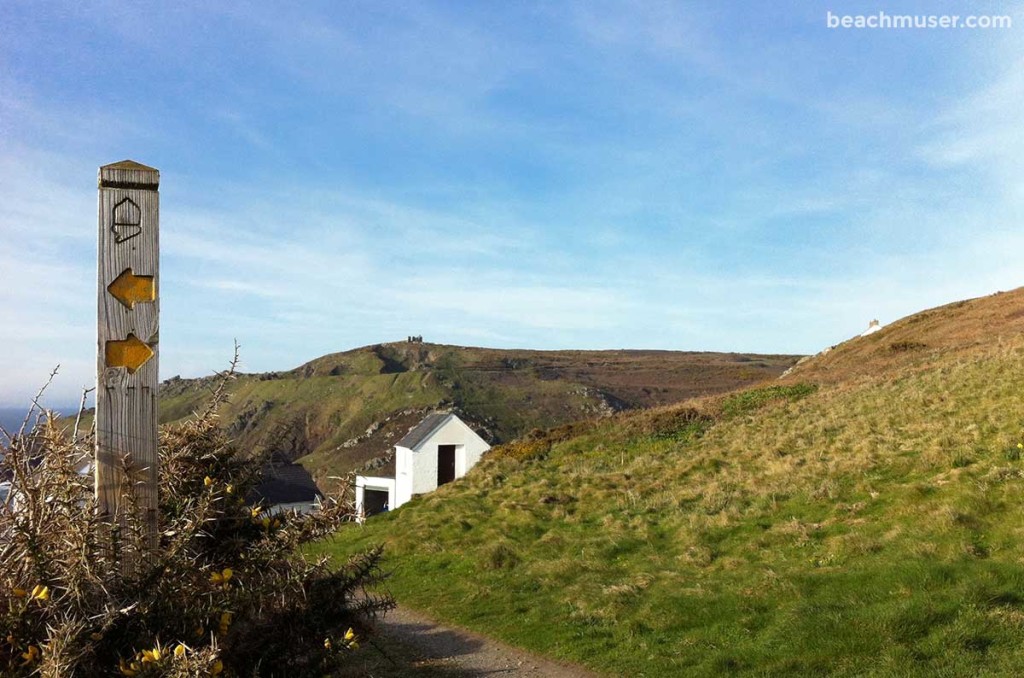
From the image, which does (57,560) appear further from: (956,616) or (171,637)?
(956,616)

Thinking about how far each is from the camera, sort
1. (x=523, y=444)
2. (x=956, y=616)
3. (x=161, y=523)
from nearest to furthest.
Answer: (x=161, y=523) → (x=956, y=616) → (x=523, y=444)

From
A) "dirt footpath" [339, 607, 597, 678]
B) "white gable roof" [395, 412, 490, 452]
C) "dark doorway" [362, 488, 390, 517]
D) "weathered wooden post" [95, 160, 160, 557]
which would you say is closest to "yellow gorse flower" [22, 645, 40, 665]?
"weathered wooden post" [95, 160, 160, 557]

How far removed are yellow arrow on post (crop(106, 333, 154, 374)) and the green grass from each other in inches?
265

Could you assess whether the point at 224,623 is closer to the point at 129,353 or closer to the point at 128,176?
the point at 129,353

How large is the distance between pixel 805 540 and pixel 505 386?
58.7 m

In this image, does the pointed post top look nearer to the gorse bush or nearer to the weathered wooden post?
the weathered wooden post

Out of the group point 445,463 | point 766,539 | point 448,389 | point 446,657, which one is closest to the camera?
point 446,657

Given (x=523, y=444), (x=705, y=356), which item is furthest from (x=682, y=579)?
(x=705, y=356)

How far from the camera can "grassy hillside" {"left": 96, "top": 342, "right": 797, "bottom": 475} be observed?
169 ft

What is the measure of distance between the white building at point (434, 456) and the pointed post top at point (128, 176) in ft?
84.4

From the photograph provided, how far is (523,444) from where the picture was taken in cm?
2848

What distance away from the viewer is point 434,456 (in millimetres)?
29625

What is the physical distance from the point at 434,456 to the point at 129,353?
25981 millimetres

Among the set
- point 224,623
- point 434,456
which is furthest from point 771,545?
point 434,456
